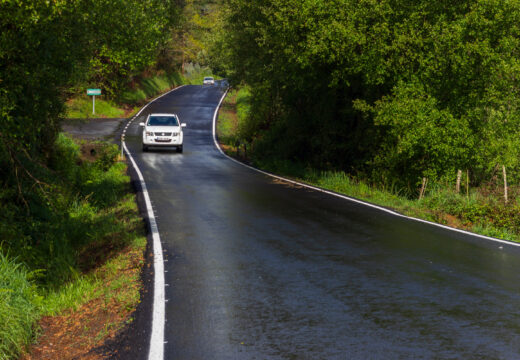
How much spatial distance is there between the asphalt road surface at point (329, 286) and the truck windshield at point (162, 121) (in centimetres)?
1683

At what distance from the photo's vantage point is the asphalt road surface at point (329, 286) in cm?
550

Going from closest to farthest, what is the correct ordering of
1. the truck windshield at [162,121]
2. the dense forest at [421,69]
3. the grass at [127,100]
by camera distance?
the dense forest at [421,69] < the truck windshield at [162,121] < the grass at [127,100]

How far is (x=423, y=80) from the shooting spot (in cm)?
1944

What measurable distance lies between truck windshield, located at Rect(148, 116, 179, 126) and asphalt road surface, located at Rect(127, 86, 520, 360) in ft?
55.2

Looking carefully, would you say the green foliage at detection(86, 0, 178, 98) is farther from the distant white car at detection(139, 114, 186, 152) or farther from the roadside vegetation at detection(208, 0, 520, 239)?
the distant white car at detection(139, 114, 186, 152)

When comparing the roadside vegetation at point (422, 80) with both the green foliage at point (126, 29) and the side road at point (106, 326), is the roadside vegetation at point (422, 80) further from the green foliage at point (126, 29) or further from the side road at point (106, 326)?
the side road at point (106, 326)

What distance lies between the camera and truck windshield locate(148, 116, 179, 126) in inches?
1204

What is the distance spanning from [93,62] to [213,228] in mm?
4915

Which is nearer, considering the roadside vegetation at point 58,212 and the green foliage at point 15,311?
the green foliage at point 15,311

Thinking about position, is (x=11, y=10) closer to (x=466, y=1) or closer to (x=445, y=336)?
(x=445, y=336)

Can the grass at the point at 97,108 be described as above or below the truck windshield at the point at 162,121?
above

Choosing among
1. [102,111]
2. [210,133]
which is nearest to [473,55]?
[210,133]

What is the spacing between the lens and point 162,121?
3080 centimetres

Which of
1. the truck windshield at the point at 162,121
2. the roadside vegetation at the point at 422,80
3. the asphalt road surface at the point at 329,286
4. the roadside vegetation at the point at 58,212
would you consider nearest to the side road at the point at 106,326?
the roadside vegetation at the point at 58,212
